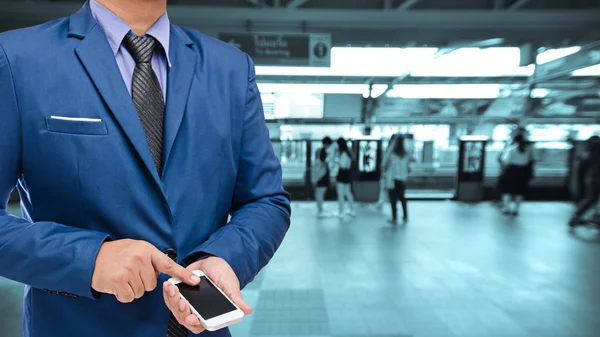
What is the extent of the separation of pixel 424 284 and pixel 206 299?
4.15 m

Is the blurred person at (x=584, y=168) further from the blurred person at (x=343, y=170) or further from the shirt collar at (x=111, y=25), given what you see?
the shirt collar at (x=111, y=25)

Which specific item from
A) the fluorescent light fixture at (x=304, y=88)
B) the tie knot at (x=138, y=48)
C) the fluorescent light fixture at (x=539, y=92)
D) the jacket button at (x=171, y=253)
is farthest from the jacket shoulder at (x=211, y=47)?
the fluorescent light fixture at (x=539, y=92)

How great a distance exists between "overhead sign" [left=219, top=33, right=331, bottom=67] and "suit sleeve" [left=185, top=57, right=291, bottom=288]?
16.8ft

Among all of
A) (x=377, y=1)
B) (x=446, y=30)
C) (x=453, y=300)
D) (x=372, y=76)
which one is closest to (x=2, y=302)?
(x=453, y=300)

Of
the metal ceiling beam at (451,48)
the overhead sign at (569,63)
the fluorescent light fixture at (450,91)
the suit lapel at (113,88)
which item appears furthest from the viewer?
the fluorescent light fixture at (450,91)

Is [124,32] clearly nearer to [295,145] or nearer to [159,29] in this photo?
[159,29]

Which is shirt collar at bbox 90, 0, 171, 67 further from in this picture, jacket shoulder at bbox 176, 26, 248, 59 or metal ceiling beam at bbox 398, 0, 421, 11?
metal ceiling beam at bbox 398, 0, 421, 11

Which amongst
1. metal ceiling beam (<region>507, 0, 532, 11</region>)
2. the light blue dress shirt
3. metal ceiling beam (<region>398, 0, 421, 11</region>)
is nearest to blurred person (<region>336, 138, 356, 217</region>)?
metal ceiling beam (<region>398, 0, 421, 11</region>)

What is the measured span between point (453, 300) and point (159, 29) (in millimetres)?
3970

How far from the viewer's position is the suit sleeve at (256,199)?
809mm

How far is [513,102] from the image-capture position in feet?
48.1

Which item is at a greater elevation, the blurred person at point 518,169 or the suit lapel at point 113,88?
the suit lapel at point 113,88

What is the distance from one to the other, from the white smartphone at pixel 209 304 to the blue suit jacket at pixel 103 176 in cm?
9

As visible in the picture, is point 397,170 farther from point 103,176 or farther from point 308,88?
point 103,176
